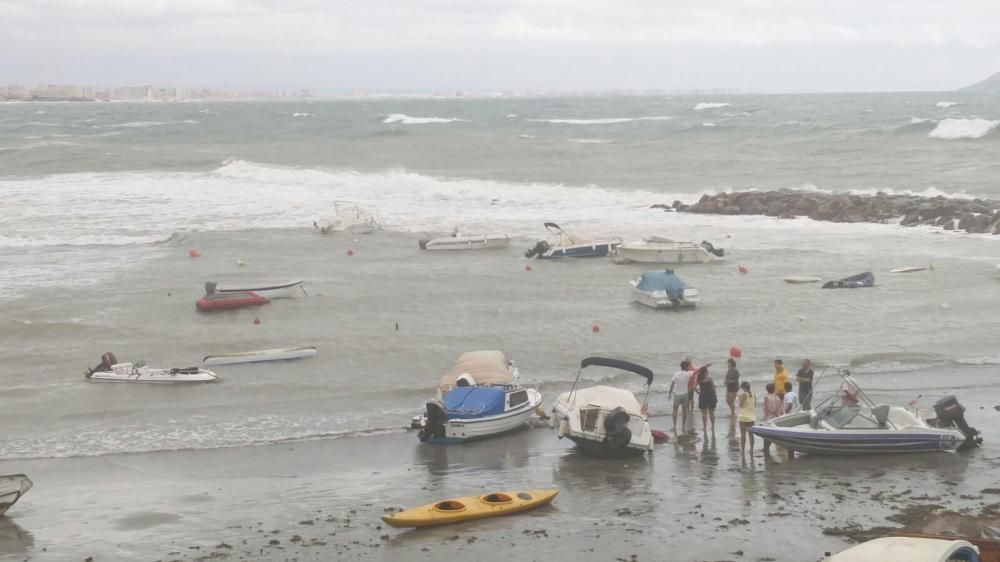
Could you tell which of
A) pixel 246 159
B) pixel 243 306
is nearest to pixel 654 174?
pixel 246 159

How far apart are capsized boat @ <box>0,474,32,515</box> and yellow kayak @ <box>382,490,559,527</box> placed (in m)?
5.02

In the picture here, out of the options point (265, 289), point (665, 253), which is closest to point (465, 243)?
point (665, 253)

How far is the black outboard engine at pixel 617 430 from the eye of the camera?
57.0 feet

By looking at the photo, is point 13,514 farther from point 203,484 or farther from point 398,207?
point 398,207

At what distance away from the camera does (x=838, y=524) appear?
1419 cm

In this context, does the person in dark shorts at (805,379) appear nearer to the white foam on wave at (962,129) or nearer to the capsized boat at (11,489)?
the capsized boat at (11,489)

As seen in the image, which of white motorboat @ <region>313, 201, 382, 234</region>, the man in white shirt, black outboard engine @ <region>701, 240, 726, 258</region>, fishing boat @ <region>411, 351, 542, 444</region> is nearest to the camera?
fishing boat @ <region>411, 351, 542, 444</region>

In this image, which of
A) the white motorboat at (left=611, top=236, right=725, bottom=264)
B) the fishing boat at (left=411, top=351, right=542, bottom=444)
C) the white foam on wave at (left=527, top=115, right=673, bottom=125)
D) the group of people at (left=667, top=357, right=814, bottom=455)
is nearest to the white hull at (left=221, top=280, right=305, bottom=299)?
the fishing boat at (left=411, top=351, right=542, bottom=444)

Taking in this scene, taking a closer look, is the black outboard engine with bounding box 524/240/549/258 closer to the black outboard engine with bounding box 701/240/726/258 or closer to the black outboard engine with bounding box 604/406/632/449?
the black outboard engine with bounding box 701/240/726/258

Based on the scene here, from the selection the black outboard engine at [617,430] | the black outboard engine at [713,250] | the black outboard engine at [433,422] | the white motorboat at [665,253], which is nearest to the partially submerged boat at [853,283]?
the white motorboat at [665,253]

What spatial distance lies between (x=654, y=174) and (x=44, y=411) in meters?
49.9

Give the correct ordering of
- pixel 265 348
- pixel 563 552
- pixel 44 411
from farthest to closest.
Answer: pixel 265 348 → pixel 44 411 → pixel 563 552

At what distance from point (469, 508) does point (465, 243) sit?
25562 mm

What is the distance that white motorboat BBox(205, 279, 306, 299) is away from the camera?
1173 inches
